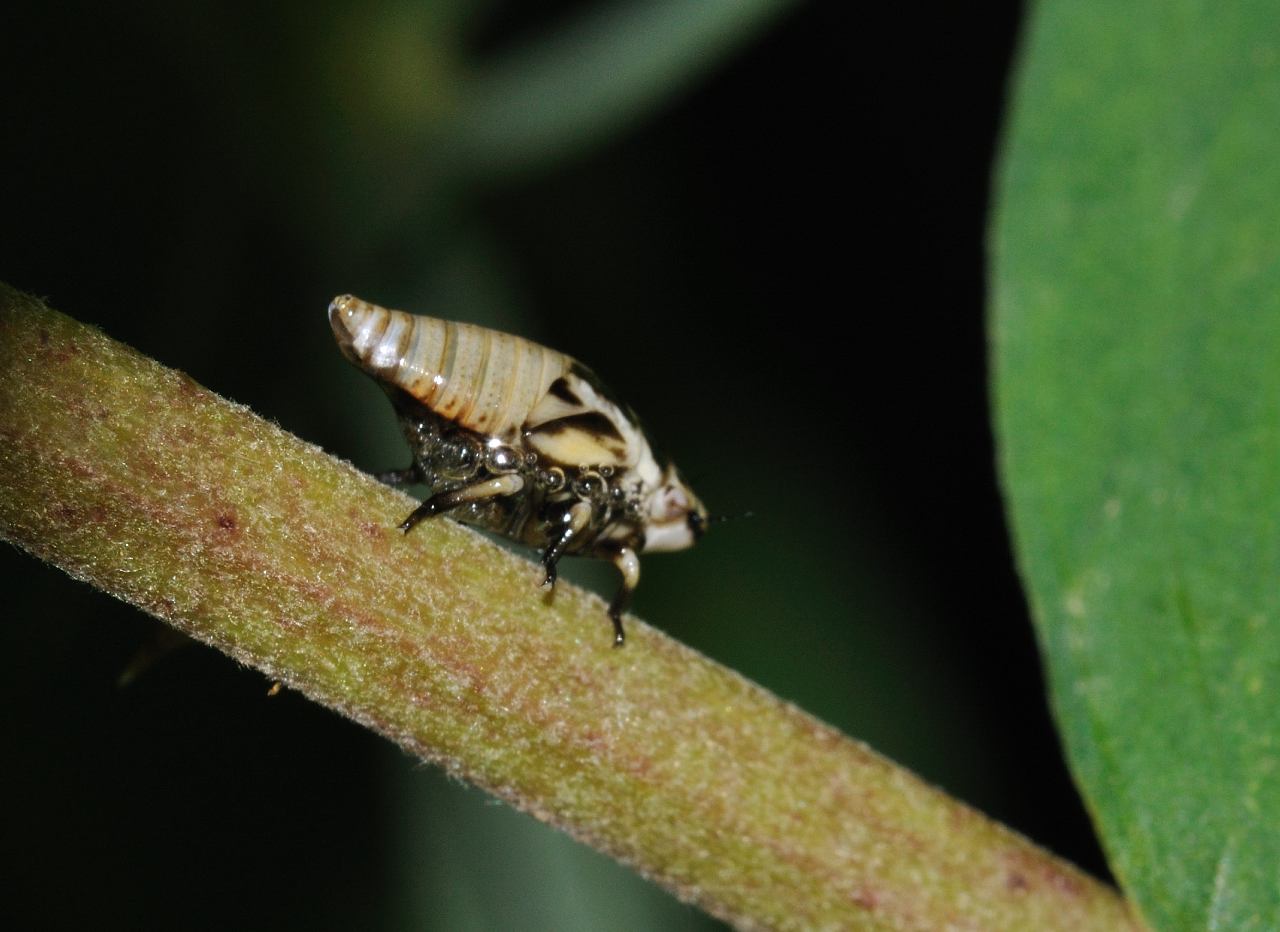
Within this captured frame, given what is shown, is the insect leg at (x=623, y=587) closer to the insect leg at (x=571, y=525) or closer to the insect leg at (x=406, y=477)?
the insect leg at (x=571, y=525)

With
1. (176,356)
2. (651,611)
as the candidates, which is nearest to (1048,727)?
(651,611)

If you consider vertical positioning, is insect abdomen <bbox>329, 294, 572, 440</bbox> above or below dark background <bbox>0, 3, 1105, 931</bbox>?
above

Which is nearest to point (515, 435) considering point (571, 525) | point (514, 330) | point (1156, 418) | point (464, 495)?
point (571, 525)

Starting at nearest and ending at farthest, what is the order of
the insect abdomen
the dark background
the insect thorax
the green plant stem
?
the green plant stem, the insect abdomen, the insect thorax, the dark background

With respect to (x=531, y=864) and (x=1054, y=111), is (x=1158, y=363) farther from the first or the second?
(x=531, y=864)

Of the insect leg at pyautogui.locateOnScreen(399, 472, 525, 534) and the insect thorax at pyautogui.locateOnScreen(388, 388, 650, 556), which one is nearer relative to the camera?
the insect leg at pyautogui.locateOnScreen(399, 472, 525, 534)

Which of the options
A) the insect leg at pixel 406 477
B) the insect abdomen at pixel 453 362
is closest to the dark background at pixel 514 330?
the insect leg at pixel 406 477

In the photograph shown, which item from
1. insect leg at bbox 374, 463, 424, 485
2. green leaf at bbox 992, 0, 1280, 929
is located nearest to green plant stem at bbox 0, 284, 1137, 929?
green leaf at bbox 992, 0, 1280, 929

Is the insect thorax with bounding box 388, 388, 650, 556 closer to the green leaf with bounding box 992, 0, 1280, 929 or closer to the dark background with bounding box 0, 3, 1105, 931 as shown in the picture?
the green leaf with bounding box 992, 0, 1280, 929
